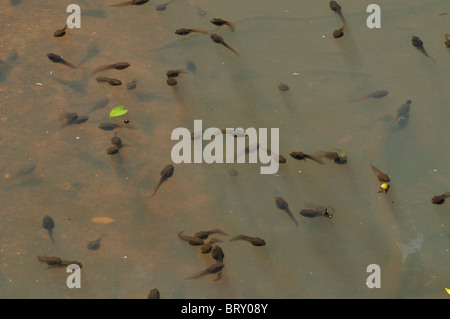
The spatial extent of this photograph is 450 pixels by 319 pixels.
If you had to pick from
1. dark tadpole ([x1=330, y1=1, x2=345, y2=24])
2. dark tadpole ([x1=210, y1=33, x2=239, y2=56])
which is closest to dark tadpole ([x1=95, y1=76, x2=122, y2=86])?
dark tadpole ([x1=210, y1=33, x2=239, y2=56])

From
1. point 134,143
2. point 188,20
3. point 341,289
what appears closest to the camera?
point 341,289

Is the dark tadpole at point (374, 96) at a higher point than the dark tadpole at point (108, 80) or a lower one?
higher

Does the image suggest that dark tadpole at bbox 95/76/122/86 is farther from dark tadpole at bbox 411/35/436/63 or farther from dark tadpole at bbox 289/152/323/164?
dark tadpole at bbox 411/35/436/63

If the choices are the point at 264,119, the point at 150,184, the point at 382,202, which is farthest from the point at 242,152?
the point at 382,202

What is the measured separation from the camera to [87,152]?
693 centimetres

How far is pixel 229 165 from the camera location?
688 centimetres

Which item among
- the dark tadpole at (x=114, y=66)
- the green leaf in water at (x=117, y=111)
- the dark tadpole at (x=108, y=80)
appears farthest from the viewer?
the dark tadpole at (x=114, y=66)

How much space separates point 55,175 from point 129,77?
1.57 metres

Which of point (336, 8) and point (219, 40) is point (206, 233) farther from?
point (336, 8)

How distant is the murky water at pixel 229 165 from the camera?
6156 mm

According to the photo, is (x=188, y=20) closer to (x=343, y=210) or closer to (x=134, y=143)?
(x=134, y=143)

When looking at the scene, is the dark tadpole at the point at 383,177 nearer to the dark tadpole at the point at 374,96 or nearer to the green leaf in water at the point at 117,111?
the dark tadpole at the point at 374,96

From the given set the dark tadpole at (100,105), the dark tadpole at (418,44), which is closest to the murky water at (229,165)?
the dark tadpole at (100,105)

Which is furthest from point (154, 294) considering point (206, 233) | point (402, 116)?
point (402, 116)
